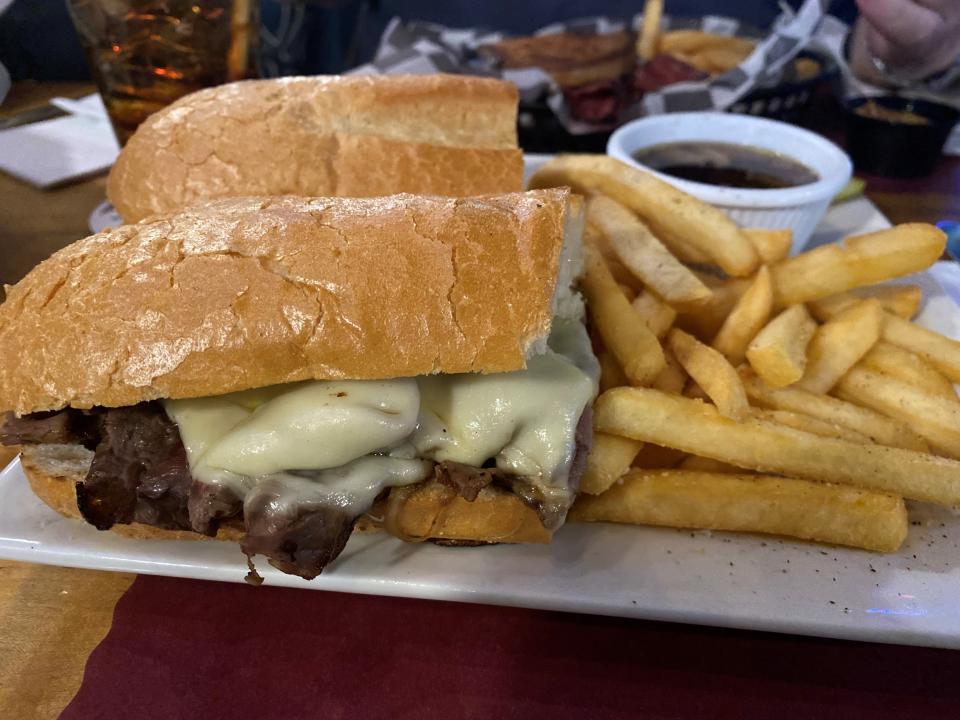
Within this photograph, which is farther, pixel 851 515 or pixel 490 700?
pixel 851 515

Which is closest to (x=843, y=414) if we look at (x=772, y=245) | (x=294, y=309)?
(x=772, y=245)

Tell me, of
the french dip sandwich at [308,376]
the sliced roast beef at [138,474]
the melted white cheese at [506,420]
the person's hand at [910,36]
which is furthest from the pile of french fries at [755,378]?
the person's hand at [910,36]

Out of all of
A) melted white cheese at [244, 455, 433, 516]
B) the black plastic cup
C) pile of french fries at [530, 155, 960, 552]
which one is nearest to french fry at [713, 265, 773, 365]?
pile of french fries at [530, 155, 960, 552]

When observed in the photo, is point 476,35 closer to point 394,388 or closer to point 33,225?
point 33,225

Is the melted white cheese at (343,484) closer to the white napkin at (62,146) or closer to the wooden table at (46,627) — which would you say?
the wooden table at (46,627)

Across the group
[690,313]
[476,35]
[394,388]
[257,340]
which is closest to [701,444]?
[690,313]

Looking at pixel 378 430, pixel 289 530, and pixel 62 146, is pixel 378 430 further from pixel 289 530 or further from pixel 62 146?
pixel 62 146

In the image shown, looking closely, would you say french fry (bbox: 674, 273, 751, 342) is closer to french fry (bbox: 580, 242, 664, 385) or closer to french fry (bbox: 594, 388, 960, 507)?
french fry (bbox: 580, 242, 664, 385)

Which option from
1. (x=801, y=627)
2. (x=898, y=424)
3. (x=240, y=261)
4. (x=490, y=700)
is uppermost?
(x=240, y=261)
